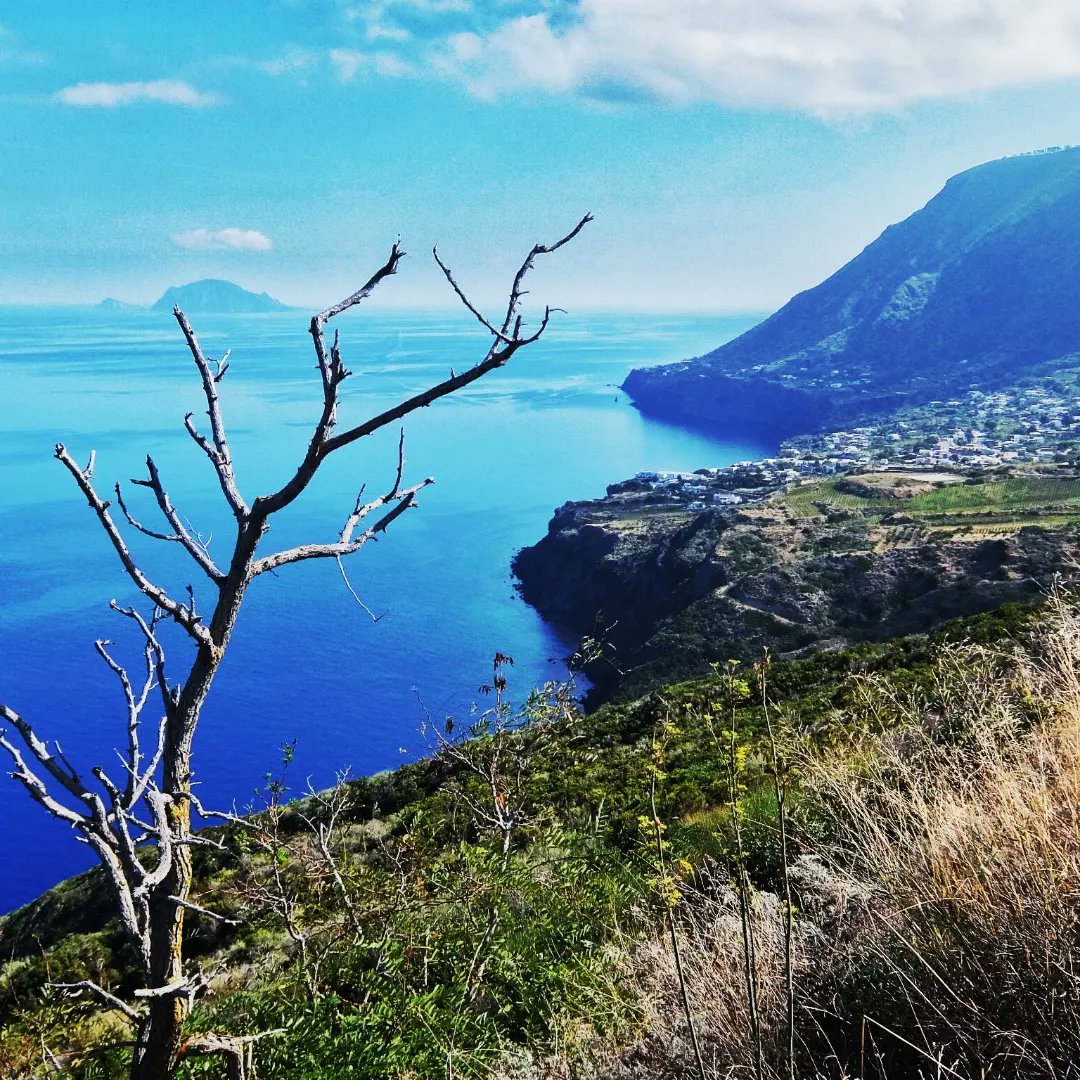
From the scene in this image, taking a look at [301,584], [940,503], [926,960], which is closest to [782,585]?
[940,503]

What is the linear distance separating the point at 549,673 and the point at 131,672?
18.5m

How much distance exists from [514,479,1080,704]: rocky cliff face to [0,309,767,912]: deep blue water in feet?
14.6

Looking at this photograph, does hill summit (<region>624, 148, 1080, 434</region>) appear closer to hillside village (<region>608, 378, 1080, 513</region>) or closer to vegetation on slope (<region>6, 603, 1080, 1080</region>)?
hillside village (<region>608, 378, 1080, 513</region>)

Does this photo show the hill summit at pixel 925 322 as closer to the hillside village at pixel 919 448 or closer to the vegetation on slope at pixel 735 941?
the hillside village at pixel 919 448

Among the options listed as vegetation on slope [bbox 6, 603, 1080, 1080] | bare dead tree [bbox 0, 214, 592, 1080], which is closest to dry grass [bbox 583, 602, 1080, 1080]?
vegetation on slope [bbox 6, 603, 1080, 1080]

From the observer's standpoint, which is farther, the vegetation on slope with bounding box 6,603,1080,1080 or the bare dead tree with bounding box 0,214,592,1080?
the bare dead tree with bounding box 0,214,592,1080

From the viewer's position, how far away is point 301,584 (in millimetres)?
52875

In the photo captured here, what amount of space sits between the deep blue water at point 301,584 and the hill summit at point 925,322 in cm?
2012

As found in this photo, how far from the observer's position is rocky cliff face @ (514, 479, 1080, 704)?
97.3 feet

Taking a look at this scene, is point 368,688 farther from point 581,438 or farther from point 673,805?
point 581,438

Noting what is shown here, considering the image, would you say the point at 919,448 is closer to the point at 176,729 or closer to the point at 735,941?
the point at 735,941

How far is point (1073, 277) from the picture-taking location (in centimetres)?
13600

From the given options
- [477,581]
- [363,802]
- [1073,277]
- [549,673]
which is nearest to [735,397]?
[1073,277]

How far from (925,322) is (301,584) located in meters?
123
